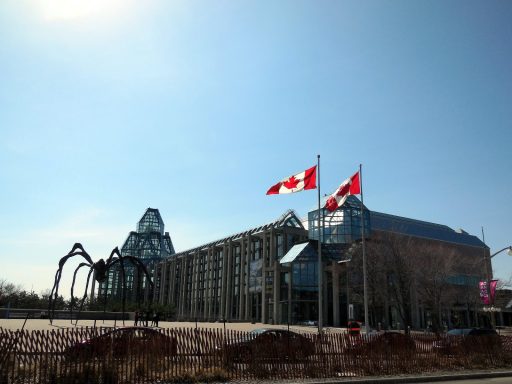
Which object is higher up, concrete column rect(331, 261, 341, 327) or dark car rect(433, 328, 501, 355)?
concrete column rect(331, 261, 341, 327)

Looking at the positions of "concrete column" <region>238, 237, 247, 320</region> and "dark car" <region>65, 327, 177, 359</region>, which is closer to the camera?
"dark car" <region>65, 327, 177, 359</region>

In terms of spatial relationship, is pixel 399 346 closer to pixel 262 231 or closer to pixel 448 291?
pixel 448 291

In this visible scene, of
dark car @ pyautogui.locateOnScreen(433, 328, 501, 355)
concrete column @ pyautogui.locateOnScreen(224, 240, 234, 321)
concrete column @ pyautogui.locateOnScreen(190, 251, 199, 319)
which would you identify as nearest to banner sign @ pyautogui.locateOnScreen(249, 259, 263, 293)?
concrete column @ pyautogui.locateOnScreen(224, 240, 234, 321)

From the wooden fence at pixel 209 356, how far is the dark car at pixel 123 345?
3 cm

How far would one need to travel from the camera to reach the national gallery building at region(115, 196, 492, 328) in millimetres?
60766

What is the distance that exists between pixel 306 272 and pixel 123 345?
61.7 metres

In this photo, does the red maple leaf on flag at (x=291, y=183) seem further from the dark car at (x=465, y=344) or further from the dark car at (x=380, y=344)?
the dark car at (x=465, y=344)

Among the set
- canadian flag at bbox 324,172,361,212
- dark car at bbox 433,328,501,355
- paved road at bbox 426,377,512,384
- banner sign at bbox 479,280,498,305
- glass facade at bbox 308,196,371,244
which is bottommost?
paved road at bbox 426,377,512,384

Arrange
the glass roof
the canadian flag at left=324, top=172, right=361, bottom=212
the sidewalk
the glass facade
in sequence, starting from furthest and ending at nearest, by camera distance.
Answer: the glass roof < the glass facade < the canadian flag at left=324, top=172, right=361, bottom=212 < the sidewalk

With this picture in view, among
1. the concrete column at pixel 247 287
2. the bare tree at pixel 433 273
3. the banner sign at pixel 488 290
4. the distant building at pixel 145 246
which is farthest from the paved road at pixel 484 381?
the distant building at pixel 145 246

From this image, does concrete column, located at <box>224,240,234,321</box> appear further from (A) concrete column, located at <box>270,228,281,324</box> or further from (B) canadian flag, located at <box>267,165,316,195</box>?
(B) canadian flag, located at <box>267,165,316,195</box>

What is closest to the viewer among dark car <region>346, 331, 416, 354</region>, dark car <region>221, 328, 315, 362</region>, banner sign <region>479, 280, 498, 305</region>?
dark car <region>221, 328, 315, 362</region>

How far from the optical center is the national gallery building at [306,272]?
60.8 metres

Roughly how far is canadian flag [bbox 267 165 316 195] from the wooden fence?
11.5m
